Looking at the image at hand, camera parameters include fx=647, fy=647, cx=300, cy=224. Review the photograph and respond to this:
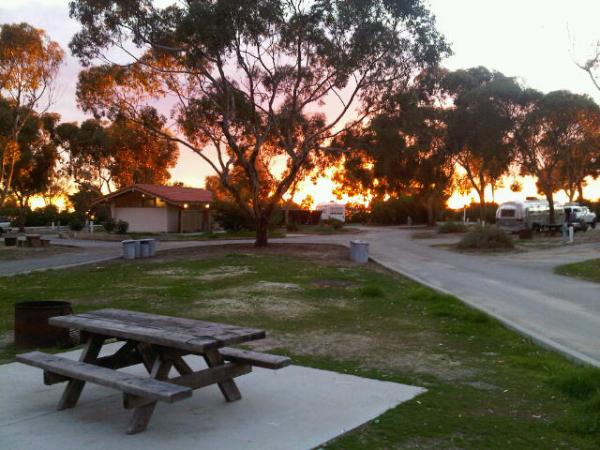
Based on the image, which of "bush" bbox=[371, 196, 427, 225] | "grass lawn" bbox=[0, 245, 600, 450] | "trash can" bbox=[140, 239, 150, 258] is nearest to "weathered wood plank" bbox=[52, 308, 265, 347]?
"grass lawn" bbox=[0, 245, 600, 450]

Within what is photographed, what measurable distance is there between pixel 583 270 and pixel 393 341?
475 inches

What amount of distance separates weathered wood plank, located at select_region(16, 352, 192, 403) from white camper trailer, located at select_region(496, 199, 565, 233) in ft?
127

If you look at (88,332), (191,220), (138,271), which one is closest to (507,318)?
(88,332)

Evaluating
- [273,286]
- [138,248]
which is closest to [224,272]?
[273,286]

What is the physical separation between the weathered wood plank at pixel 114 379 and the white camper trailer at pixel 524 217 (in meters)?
38.7

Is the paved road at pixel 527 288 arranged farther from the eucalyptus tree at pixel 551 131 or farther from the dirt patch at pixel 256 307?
the eucalyptus tree at pixel 551 131

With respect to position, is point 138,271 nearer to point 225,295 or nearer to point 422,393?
point 225,295

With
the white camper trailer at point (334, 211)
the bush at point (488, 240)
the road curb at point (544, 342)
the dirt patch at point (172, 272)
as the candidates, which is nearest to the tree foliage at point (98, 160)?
the white camper trailer at point (334, 211)

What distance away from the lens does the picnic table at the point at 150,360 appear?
4.64m

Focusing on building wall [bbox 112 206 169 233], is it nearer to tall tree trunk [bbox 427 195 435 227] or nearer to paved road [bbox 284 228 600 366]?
tall tree trunk [bbox 427 195 435 227]

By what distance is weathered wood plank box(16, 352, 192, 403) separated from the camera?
14.3 ft

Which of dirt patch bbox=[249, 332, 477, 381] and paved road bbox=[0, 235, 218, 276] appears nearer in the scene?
dirt patch bbox=[249, 332, 477, 381]

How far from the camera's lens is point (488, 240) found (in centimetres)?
2908

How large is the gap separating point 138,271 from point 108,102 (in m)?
12.5
